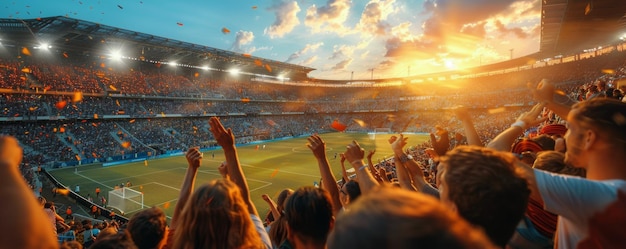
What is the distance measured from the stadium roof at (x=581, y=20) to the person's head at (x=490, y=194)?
83.1 feet

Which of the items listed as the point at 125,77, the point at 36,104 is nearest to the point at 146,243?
the point at 36,104

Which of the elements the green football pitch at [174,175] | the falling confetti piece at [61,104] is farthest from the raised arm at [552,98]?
the falling confetti piece at [61,104]

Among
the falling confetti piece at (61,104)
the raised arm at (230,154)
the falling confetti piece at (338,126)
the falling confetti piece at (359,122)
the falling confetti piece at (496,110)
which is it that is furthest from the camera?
the falling confetti piece at (359,122)

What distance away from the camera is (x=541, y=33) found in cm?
3025

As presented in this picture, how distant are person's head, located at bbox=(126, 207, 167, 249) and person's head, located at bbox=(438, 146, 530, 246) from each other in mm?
2613

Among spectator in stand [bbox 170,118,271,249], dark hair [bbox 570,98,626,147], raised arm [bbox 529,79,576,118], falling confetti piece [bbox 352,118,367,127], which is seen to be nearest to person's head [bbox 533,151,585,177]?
raised arm [bbox 529,79,576,118]

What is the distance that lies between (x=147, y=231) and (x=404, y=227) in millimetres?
2805

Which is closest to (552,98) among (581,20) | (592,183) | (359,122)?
(592,183)

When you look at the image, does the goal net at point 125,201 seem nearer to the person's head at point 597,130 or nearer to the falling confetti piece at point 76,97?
the person's head at point 597,130

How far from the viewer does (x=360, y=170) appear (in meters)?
2.96

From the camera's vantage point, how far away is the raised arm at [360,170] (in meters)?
2.86

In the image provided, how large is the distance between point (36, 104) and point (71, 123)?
4.05 metres

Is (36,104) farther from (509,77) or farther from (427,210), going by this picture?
(509,77)

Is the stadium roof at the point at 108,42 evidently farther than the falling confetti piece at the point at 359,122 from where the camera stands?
No
